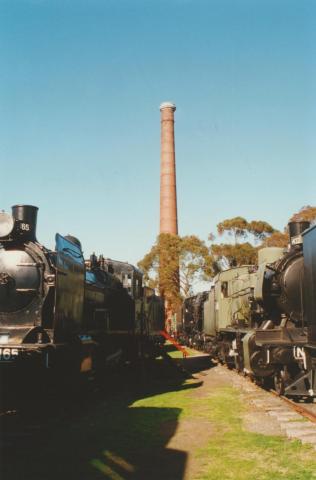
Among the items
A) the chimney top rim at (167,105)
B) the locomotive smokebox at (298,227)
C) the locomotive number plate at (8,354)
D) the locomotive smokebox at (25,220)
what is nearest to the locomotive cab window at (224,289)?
the locomotive smokebox at (298,227)

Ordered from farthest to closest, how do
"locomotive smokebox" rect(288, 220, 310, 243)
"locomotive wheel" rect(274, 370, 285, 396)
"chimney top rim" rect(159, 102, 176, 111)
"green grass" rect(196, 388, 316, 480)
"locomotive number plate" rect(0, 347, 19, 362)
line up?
"chimney top rim" rect(159, 102, 176, 111)
"locomotive smokebox" rect(288, 220, 310, 243)
"locomotive wheel" rect(274, 370, 285, 396)
"locomotive number plate" rect(0, 347, 19, 362)
"green grass" rect(196, 388, 316, 480)

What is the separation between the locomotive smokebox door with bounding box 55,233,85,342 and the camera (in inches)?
301

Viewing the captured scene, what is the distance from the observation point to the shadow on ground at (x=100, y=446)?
201 inches

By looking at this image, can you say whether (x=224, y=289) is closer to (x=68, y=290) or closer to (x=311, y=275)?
(x=68, y=290)

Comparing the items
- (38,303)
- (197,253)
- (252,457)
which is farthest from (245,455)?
(197,253)

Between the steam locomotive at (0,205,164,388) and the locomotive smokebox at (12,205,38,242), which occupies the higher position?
the locomotive smokebox at (12,205,38,242)

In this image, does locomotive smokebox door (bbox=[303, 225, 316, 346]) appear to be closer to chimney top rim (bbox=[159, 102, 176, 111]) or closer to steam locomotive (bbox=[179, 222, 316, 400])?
steam locomotive (bbox=[179, 222, 316, 400])

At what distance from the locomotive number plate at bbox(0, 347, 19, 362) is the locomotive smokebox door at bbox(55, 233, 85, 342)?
0.76m

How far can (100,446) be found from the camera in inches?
239

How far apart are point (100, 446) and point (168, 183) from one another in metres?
43.8

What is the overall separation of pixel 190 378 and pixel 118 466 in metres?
8.24

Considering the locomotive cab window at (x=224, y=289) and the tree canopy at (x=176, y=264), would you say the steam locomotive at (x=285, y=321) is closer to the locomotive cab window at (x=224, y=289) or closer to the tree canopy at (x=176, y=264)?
the locomotive cab window at (x=224, y=289)

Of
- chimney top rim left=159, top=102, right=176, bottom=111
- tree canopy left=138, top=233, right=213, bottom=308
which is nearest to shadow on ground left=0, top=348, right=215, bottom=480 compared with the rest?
tree canopy left=138, top=233, right=213, bottom=308

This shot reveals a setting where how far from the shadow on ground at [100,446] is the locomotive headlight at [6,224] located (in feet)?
10.3
